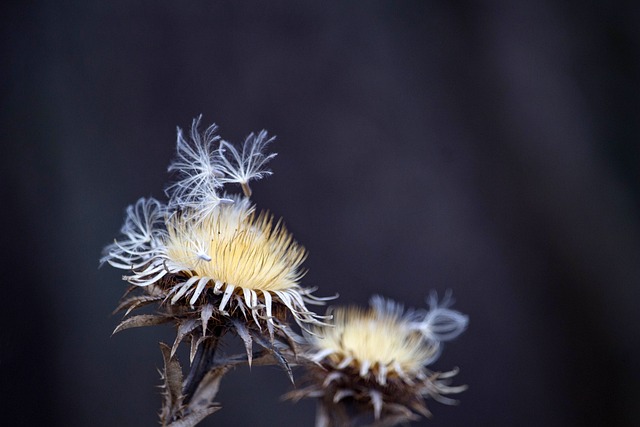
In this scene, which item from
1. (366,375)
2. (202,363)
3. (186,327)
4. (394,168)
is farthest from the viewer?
(394,168)

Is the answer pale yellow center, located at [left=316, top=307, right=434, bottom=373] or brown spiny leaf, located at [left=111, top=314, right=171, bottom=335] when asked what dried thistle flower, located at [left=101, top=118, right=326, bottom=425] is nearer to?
brown spiny leaf, located at [left=111, top=314, right=171, bottom=335]

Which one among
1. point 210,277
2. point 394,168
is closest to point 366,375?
point 210,277

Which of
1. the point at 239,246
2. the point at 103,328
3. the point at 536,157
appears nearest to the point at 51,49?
→ the point at 103,328

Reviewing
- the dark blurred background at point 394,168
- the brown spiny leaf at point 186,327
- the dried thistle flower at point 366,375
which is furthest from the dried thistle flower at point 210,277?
the dark blurred background at point 394,168

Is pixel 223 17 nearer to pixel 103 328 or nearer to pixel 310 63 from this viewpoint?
pixel 310 63

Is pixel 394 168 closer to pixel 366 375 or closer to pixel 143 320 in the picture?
pixel 366 375

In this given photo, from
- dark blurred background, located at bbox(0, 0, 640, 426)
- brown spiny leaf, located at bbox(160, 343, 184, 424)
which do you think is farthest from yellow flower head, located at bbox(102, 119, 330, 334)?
dark blurred background, located at bbox(0, 0, 640, 426)
